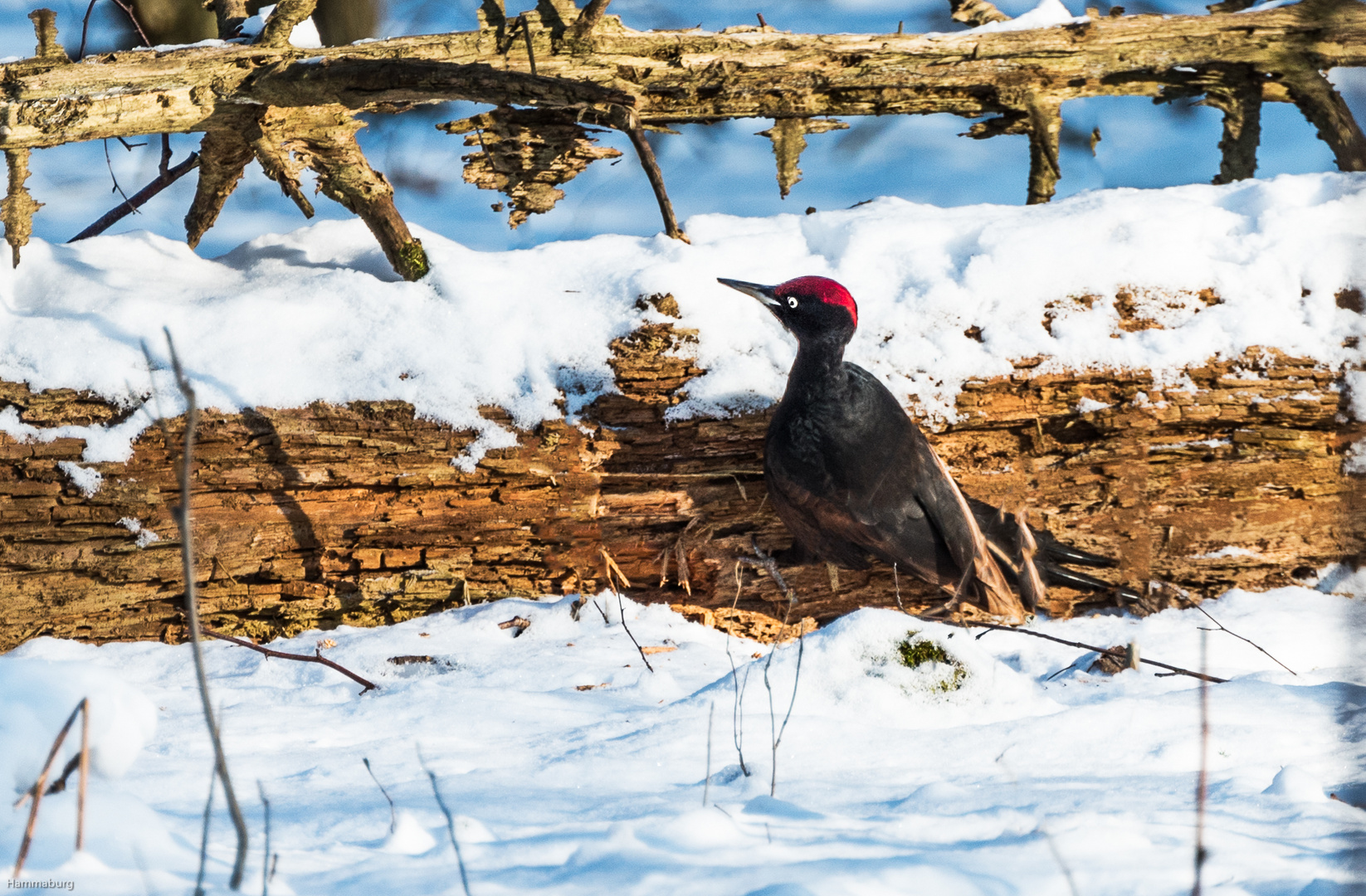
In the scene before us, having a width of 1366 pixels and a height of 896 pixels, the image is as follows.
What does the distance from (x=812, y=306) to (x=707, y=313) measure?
72 centimetres

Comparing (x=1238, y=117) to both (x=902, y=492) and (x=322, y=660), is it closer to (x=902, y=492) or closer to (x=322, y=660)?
(x=902, y=492)

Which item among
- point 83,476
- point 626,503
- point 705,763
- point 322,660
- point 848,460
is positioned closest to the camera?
point 705,763

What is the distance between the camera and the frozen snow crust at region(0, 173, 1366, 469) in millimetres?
3387

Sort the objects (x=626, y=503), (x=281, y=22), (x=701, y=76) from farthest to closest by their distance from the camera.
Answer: (x=701, y=76) → (x=281, y=22) → (x=626, y=503)

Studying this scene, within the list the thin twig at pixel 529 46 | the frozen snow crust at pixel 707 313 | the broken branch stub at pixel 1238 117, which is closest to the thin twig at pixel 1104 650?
the frozen snow crust at pixel 707 313

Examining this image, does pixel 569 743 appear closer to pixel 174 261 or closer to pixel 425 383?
pixel 425 383

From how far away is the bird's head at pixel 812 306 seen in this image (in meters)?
2.98

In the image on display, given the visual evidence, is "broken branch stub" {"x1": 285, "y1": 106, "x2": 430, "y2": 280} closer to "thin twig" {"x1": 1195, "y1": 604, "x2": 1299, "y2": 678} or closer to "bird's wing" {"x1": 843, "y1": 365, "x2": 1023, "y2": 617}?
"bird's wing" {"x1": 843, "y1": 365, "x2": 1023, "y2": 617}

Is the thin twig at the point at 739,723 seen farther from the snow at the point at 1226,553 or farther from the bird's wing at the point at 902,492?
the snow at the point at 1226,553

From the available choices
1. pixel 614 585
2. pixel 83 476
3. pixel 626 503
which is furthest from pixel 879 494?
pixel 83 476

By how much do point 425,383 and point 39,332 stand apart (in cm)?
158

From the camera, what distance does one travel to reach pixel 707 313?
3.61 meters

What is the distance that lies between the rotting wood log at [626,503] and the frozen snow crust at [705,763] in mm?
291

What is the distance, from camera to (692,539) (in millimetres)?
3574
